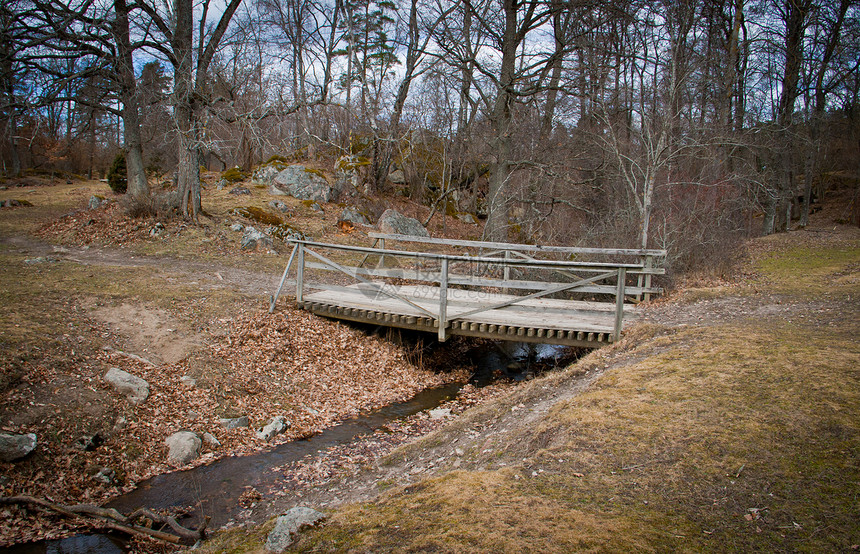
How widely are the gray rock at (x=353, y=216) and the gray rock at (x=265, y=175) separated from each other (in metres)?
3.83

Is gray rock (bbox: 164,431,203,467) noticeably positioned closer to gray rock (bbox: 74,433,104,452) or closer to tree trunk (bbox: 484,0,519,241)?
gray rock (bbox: 74,433,104,452)

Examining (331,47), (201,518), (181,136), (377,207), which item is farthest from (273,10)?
(201,518)

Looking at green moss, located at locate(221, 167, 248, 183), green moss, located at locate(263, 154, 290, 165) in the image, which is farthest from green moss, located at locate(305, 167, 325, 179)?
green moss, located at locate(221, 167, 248, 183)

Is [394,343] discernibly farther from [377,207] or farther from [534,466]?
[377,207]

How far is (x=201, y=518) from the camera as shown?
16.0 feet

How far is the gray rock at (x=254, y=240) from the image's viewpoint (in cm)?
1447

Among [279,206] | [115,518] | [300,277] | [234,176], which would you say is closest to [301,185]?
[279,206]

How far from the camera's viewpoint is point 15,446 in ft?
16.7

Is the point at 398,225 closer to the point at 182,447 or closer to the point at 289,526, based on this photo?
the point at 182,447

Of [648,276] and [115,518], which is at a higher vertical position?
[648,276]

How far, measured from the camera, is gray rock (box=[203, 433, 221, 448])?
624 centimetres

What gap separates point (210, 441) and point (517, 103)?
58.6 ft

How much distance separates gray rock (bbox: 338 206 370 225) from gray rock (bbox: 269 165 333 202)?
4.47 ft

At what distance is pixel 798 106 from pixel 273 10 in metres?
29.3
